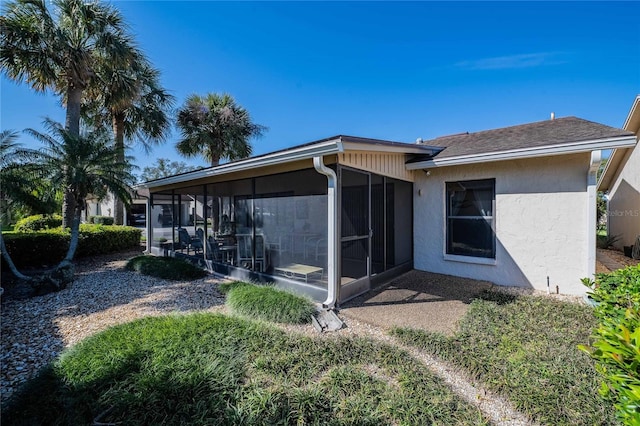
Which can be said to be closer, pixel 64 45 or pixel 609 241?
pixel 64 45

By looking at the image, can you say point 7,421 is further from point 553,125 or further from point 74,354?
point 553,125

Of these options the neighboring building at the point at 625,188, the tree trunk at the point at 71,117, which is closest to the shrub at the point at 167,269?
the tree trunk at the point at 71,117

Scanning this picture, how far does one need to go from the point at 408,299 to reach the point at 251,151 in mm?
13639

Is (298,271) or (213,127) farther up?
(213,127)

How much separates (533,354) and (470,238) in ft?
12.7

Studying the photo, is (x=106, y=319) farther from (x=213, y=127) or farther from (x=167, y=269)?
(x=213, y=127)

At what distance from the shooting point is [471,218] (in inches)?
268

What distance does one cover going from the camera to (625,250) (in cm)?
986

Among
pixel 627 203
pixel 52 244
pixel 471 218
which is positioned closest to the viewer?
pixel 471 218

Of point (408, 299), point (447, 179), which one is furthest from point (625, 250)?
point (408, 299)

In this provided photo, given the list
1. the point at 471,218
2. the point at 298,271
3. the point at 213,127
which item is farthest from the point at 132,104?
the point at 471,218

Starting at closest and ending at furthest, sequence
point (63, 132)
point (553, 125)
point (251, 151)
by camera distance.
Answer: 1. point (553, 125)
2. point (63, 132)
3. point (251, 151)

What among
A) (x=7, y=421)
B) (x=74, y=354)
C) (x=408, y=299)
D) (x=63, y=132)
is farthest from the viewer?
(x=63, y=132)

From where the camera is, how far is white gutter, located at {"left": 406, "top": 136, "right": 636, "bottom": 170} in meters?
4.75
